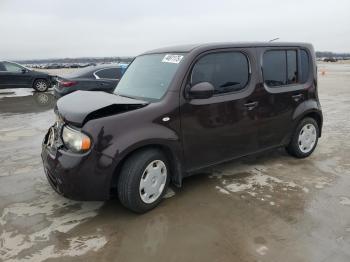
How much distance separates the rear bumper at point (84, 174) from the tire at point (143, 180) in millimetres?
169

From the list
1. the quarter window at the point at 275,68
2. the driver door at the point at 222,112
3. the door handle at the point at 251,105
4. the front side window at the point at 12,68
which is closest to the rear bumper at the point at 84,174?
the driver door at the point at 222,112

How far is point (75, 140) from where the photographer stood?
3.44m

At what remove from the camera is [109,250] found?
3068mm

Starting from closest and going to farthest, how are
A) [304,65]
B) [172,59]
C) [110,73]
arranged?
[172,59] < [304,65] < [110,73]

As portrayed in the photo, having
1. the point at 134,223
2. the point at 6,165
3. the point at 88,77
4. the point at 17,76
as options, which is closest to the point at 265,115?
the point at 134,223

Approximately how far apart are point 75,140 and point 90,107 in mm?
378

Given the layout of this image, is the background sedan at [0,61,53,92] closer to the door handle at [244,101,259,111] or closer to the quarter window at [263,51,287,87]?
the quarter window at [263,51,287,87]

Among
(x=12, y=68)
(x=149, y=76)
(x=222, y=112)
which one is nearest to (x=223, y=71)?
(x=222, y=112)

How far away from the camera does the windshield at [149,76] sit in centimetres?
405

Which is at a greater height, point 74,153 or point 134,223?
point 74,153

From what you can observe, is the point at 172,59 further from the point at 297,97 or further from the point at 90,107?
the point at 297,97

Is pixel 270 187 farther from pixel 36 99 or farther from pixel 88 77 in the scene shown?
pixel 36 99

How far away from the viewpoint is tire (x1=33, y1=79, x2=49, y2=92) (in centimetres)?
1634

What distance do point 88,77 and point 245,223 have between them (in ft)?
27.3
